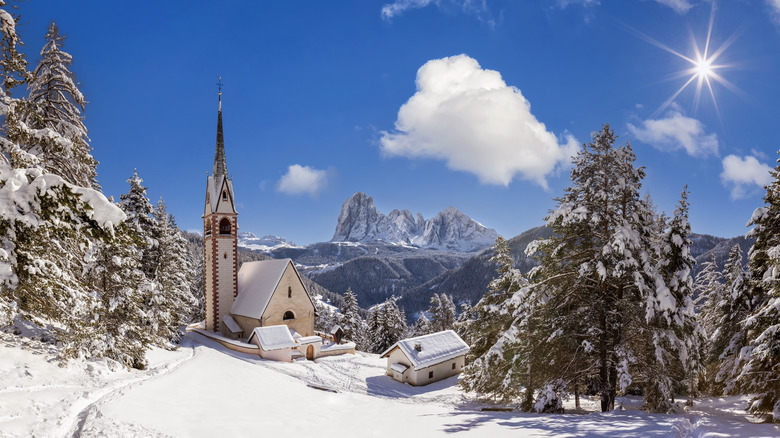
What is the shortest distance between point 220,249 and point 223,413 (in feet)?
107

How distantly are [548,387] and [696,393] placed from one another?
Result: 1114 cm

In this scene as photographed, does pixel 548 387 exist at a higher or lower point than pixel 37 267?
lower

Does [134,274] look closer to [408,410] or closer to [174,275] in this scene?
[174,275]

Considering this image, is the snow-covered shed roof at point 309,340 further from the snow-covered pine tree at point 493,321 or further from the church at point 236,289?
the snow-covered pine tree at point 493,321

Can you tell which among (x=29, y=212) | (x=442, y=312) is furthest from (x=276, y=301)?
(x=29, y=212)

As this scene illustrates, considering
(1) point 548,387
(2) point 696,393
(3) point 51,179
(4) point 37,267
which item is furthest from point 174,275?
(2) point 696,393

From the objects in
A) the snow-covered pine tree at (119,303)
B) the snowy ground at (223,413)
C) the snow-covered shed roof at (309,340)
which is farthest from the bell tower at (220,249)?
the snowy ground at (223,413)

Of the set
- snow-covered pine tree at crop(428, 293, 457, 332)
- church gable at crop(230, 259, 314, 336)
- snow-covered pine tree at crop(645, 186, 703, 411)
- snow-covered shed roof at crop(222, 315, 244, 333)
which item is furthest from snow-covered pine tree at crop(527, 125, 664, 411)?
snow-covered pine tree at crop(428, 293, 457, 332)

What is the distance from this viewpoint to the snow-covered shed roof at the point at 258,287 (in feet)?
127

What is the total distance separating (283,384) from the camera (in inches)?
690

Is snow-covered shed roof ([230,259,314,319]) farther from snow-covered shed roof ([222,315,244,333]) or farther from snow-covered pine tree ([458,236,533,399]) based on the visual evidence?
snow-covered pine tree ([458,236,533,399])

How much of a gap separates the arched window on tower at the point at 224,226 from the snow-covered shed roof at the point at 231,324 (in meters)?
8.85

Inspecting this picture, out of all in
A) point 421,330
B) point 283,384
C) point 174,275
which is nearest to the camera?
point 283,384

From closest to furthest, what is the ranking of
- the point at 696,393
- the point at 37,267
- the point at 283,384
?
the point at 37,267 < the point at 283,384 < the point at 696,393
